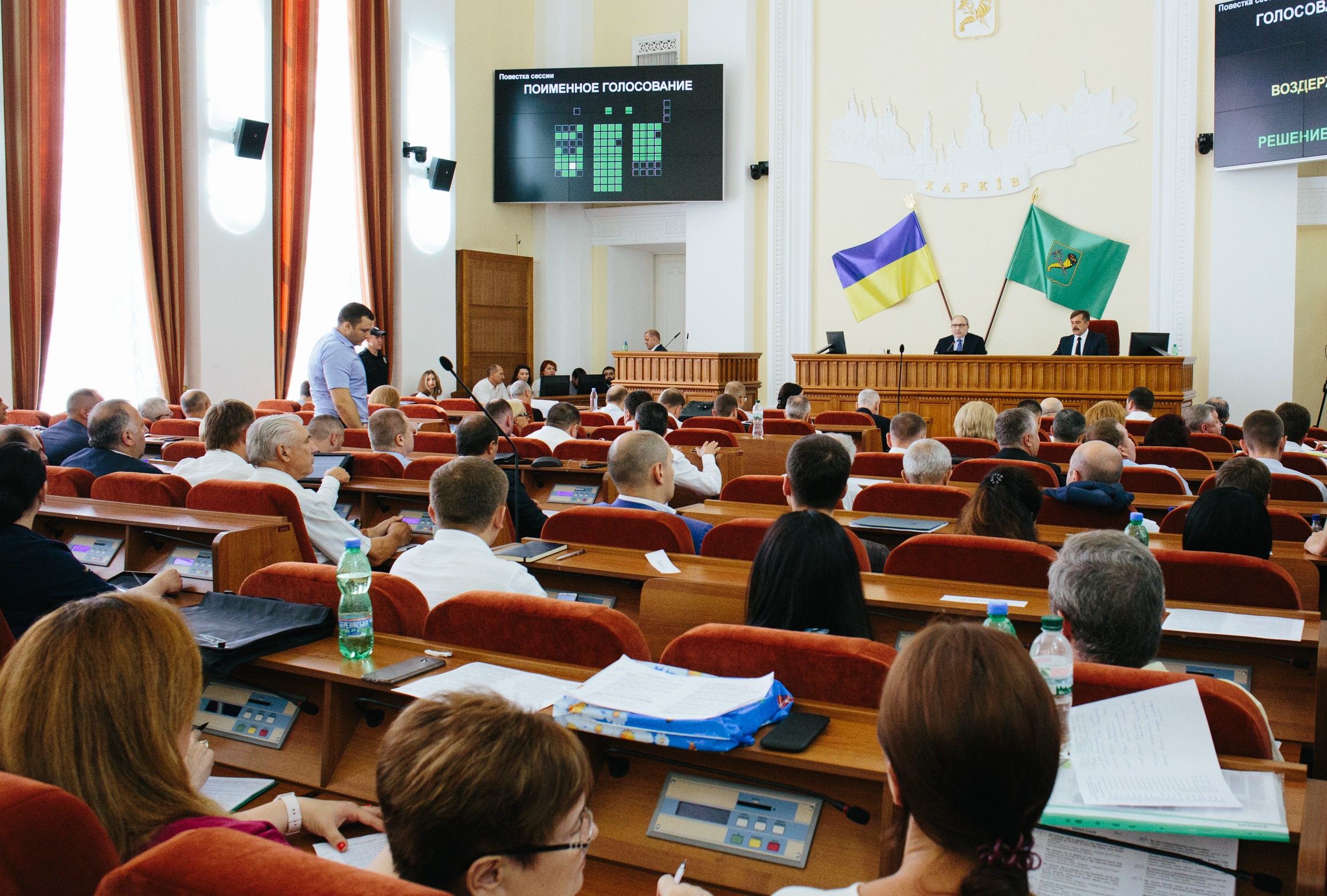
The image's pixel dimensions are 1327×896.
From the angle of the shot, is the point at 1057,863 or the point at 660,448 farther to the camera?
the point at 660,448

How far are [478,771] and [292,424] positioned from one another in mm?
3303

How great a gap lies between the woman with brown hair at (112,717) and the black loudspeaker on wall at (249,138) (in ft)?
31.1

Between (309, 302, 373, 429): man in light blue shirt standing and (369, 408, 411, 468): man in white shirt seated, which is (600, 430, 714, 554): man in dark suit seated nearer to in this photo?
(369, 408, 411, 468): man in white shirt seated

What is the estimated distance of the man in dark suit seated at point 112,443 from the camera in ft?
14.3

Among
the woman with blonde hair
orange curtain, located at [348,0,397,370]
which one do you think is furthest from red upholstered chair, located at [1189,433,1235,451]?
orange curtain, located at [348,0,397,370]

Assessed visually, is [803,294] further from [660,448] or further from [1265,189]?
[660,448]

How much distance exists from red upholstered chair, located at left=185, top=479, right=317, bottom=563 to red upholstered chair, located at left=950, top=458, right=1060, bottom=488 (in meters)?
2.72

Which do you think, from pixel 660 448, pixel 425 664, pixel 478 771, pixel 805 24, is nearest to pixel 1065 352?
pixel 805 24

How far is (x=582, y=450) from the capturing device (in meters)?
5.45

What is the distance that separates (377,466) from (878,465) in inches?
93.5

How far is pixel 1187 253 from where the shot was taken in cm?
1073

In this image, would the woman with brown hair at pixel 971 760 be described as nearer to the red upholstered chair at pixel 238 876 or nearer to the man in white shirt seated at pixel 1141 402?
the red upholstered chair at pixel 238 876

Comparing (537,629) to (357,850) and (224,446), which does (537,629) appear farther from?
(224,446)

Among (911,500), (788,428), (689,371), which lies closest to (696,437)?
(788,428)
